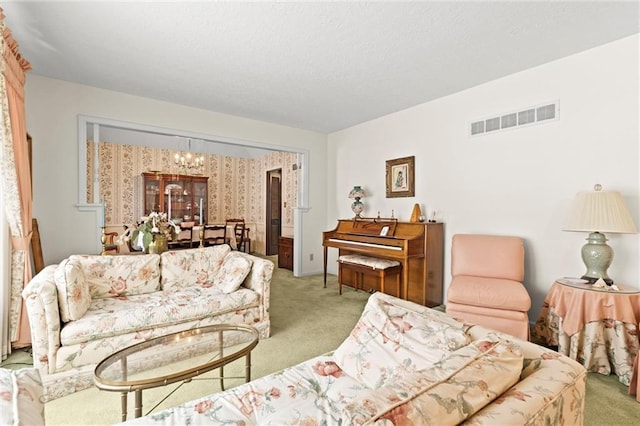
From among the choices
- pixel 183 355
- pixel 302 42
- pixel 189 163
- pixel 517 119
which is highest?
pixel 302 42

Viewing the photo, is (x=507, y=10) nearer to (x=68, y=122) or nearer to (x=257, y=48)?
(x=257, y=48)

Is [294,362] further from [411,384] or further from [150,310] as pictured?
[411,384]

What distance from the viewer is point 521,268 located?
9.05 feet

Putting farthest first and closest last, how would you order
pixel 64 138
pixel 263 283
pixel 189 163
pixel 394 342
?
pixel 189 163
pixel 64 138
pixel 263 283
pixel 394 342

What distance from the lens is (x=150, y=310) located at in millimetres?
2182

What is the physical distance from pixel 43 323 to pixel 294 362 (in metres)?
1.62

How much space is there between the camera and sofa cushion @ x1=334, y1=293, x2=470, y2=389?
43.9 inches

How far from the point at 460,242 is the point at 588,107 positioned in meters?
1.55

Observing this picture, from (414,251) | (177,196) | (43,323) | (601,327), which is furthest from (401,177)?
(177,196)

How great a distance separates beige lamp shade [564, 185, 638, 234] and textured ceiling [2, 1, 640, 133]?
1.24 meters


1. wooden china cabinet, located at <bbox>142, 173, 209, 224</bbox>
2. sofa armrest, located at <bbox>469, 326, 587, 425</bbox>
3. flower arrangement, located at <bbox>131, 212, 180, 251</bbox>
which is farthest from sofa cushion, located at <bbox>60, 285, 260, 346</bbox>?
wooden china cabinet, located at <bbox>142, 173, 209, 224</bbox>

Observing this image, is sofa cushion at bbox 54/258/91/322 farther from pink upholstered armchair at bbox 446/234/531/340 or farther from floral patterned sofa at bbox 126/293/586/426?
pink upholstered armchair at bbox 446/234/531/340

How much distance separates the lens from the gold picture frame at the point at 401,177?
3957mm

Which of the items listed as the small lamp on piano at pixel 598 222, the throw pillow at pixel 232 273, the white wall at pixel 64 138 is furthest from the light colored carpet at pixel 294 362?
the white wall at pixel 64 138
